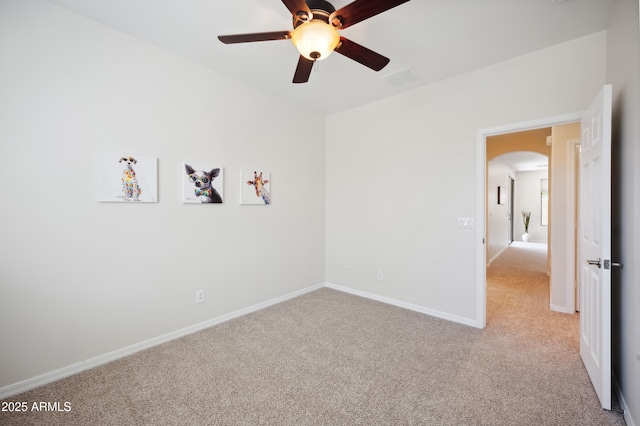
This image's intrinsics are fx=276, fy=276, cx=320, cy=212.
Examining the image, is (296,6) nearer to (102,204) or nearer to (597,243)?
(102,204)

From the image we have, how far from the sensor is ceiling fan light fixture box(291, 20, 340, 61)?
163 cm

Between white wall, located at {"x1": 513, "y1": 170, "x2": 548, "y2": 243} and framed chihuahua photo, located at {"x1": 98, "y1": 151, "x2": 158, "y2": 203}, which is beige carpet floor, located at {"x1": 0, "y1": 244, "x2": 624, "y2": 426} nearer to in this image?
framed chihuahua photo, located at {"x1": 98, "y1": 151, "x2": 158, "y2": 203}

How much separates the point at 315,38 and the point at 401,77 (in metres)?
1.68

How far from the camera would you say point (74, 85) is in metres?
2.09

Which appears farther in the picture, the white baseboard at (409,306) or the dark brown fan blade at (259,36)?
the white baseboard at (409,306)

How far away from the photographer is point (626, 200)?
1.72 metres

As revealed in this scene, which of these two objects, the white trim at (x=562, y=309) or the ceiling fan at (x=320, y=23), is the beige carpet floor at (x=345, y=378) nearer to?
the white trim at (x=562, y=309)

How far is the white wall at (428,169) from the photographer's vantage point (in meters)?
2.51

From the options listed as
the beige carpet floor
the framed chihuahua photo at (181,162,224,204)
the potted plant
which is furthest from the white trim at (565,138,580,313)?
the potted plant

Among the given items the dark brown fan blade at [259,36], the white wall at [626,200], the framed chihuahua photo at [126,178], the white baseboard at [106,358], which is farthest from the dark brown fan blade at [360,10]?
the white baseboard at [106,358]

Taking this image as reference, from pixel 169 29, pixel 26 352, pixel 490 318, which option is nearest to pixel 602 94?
pixel 490 318

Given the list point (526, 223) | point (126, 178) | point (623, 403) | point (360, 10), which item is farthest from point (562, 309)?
point (526, 223)

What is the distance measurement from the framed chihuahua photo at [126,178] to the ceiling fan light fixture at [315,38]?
A: 1.70 metres

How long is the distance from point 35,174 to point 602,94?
3.84 m
